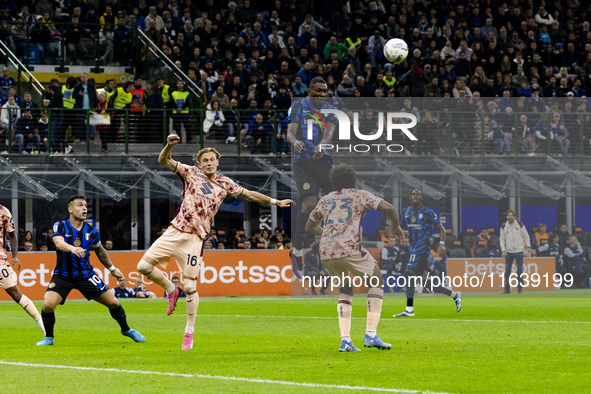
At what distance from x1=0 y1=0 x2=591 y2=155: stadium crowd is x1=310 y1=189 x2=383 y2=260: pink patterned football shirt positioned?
14.4 metres

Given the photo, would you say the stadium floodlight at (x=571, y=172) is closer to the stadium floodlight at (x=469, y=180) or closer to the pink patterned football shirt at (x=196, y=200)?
the stadium floodlight at (x=469, y=180)

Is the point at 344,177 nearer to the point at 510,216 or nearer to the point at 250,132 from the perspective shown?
the point at 510,216

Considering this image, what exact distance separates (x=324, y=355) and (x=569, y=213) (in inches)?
645

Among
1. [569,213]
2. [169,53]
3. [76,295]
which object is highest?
[169,53]

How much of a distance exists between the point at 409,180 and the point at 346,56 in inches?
362

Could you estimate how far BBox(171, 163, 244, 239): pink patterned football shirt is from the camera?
483 inches

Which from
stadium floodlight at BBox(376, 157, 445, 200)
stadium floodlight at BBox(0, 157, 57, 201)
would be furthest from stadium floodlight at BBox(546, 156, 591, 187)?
stadium floodlight at BBox(0, 157, 57, 201)

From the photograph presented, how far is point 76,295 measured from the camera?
2750 centimetres

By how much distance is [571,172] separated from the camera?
2702 centimetres

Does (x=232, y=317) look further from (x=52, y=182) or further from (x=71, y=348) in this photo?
(x=52, y=182)

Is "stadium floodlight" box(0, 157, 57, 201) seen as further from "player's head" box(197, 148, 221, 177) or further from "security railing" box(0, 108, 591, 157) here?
"player's head" box(197, 148, 221, 177)

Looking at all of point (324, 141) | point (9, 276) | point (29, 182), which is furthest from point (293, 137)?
point (29, 182)

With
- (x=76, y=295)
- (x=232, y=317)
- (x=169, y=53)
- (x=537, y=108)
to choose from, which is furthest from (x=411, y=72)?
(x=232, y=317)

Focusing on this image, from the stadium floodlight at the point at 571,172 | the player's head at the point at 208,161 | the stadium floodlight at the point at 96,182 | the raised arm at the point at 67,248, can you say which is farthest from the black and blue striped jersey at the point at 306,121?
the stadium floodlight at the point at 96,182
